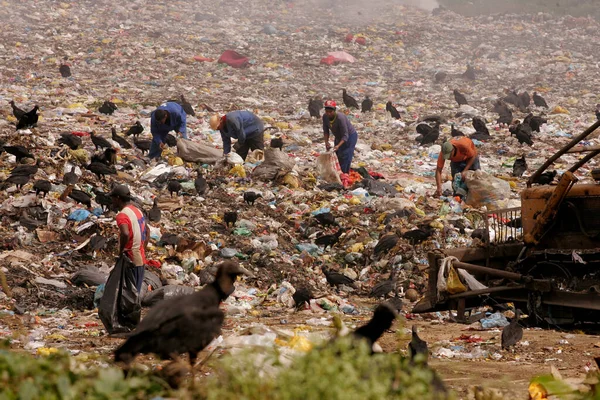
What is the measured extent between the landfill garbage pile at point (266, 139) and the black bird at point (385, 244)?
0.02m

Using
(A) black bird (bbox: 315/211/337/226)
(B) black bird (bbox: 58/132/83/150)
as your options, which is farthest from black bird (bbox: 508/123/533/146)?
(B) black bird (bbox: 58/132/83/150)

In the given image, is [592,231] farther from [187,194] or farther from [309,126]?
[309,126]

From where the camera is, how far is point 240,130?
11539mm

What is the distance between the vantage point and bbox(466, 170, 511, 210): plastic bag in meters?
10.1

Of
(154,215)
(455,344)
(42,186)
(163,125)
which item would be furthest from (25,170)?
(455,344)

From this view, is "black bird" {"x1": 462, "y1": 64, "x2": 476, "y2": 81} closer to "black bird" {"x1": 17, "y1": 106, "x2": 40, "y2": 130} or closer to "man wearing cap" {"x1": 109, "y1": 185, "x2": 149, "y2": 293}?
"black bird" {"x1": 17, "y1": 106, "x2": 40, "y2": 130}

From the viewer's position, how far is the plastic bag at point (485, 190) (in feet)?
→ 33.0

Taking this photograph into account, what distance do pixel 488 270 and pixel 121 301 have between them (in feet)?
9.72

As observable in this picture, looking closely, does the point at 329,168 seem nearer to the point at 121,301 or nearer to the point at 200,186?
the point at 200,186

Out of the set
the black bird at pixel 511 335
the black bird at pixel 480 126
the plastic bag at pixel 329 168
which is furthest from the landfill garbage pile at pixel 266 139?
the black bird at pixel 511 335

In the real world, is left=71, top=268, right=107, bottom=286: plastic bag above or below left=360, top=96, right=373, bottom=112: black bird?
below

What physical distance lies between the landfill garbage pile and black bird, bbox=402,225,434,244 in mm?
30

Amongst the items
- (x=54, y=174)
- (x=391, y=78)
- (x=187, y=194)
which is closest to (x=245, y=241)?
(x=187, y=194)

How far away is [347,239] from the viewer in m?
9.27
